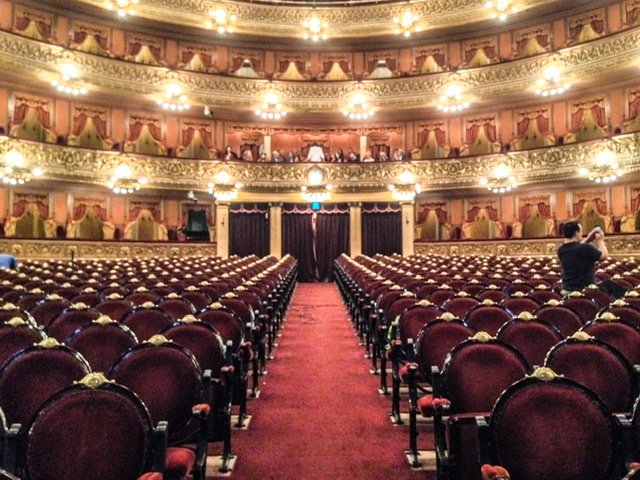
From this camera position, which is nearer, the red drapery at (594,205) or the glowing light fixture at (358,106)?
the red drapery at (594,205)

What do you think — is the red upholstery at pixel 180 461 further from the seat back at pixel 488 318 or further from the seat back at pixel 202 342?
the seat back at pixel 488 318

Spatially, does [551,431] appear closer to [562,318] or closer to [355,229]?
[562,318]

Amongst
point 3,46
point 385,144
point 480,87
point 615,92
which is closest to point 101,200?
point 3,46

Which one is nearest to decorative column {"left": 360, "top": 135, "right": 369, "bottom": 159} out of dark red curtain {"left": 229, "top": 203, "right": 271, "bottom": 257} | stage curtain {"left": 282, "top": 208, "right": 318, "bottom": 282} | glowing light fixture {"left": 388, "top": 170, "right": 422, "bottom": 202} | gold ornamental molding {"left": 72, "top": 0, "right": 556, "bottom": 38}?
glowing light fixture {"left": 388, "top": 170, "right": 422, "bottom": 202}

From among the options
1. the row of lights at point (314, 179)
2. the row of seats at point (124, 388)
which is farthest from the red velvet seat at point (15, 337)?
the row of lights at point (314, 179)

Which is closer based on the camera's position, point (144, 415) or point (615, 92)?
point (144, 415)

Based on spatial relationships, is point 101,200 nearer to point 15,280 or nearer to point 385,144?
point 385,144

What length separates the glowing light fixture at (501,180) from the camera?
19109 millimetres

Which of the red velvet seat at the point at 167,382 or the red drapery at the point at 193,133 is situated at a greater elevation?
the red drapery at the point at 193,133

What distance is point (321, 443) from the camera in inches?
155

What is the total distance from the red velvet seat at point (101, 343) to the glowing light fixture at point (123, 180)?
15.2 m

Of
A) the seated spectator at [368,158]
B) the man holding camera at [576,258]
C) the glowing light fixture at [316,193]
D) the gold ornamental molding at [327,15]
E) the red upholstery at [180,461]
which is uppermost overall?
the gold ornamental molding at [327,15]

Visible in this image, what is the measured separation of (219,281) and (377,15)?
17097 mm

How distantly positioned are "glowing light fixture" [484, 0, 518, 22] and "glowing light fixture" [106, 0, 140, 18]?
12722mm
